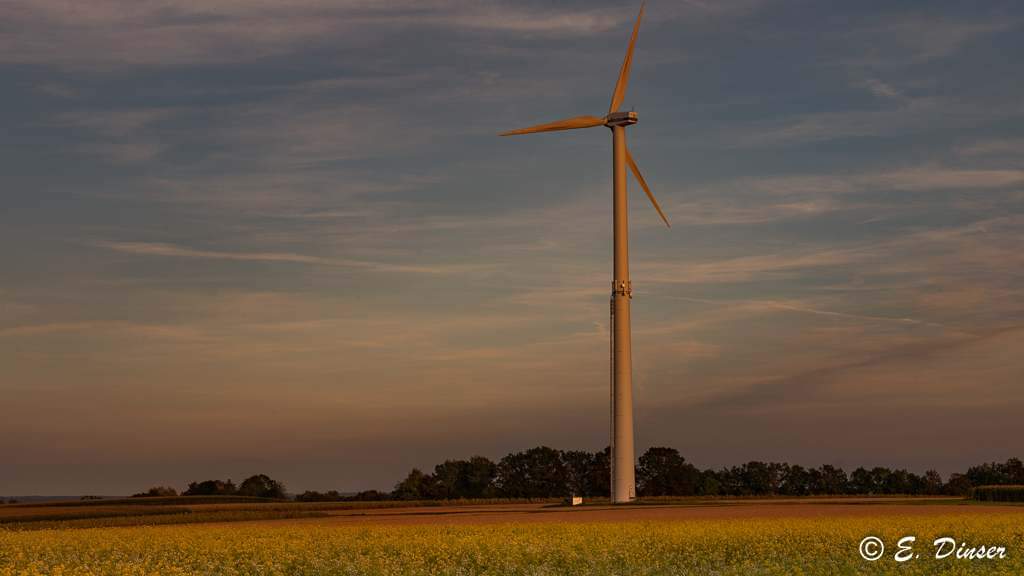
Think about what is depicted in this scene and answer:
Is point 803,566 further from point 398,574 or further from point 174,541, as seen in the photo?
point 174,541

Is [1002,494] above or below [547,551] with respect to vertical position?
above

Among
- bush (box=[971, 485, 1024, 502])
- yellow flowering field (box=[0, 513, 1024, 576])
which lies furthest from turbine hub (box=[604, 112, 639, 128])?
yellow flowering field (box=[0, 513, 1024, 576])

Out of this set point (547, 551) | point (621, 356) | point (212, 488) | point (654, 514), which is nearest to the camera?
point (547, 551)

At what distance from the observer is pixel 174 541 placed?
1967 inches

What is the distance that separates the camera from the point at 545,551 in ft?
137

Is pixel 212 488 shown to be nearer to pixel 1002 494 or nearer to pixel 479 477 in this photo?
pixel 479 477

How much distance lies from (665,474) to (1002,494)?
68477 millimetres

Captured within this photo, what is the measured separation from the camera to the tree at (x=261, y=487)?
185875 mm

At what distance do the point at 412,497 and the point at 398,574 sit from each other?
512 ft

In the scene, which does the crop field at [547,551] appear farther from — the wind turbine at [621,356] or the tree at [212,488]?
the tree at [212,488]

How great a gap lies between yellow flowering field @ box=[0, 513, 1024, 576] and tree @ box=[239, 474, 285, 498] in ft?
434

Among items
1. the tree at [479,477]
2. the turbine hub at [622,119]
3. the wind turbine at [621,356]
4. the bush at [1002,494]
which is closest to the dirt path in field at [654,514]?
the wind turbine at [621,356]

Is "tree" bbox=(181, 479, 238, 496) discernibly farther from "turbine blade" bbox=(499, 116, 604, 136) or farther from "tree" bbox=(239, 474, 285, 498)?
"turbine blade" bbox=(499, 116, 604, 136)

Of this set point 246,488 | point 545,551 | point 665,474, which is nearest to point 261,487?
point 246,488
